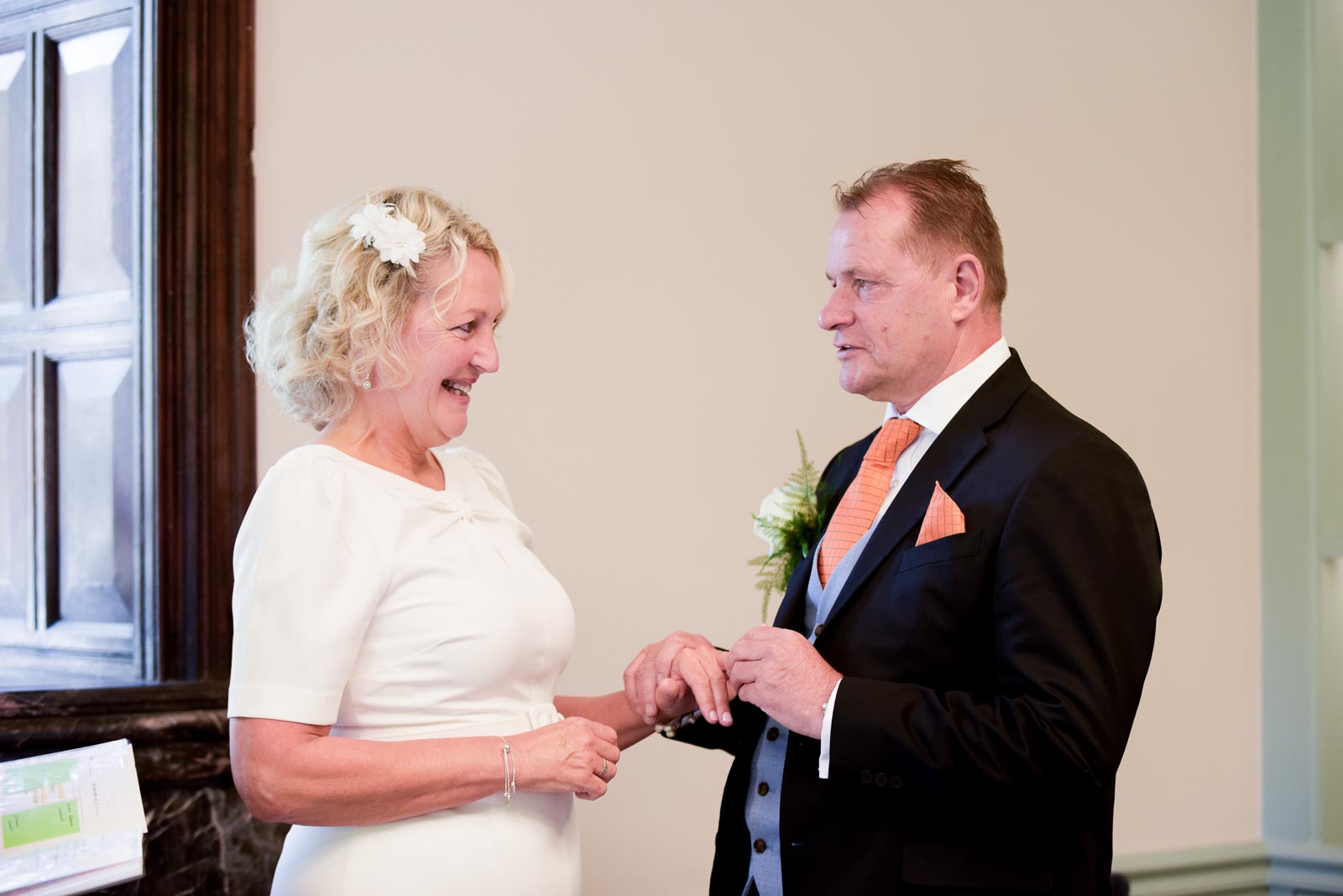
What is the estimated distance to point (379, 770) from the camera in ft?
5.46

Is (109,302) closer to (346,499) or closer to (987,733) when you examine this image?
(346,499)

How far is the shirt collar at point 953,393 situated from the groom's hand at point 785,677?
1.40ft

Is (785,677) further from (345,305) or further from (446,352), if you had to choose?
(345,305)

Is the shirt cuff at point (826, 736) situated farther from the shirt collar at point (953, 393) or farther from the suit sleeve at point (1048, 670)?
the shirt collar at point (953, 393)

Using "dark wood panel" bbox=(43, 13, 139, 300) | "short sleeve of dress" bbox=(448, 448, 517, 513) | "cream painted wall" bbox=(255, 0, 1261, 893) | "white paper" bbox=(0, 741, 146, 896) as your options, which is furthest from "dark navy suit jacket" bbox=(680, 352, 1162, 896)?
"dark wood panel" bbox=(43, 13, 139, 300)

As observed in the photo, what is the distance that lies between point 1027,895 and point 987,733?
0.27 m

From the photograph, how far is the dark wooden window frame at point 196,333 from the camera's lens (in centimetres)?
260

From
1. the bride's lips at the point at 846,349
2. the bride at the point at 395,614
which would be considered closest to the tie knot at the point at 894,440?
the bride's lips at the point at 846,349

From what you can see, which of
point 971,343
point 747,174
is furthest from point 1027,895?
point 747,174

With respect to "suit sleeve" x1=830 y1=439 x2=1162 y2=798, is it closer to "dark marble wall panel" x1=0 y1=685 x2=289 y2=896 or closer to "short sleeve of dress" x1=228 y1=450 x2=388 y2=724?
"short sleeve of dress" x1=228 y1=450 x2=388 y2=724

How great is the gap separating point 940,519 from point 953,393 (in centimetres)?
26

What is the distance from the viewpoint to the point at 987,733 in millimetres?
1624

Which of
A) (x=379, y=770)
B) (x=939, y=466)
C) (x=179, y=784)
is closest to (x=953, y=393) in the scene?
(x=939, y=466)

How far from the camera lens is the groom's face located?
1.95m
